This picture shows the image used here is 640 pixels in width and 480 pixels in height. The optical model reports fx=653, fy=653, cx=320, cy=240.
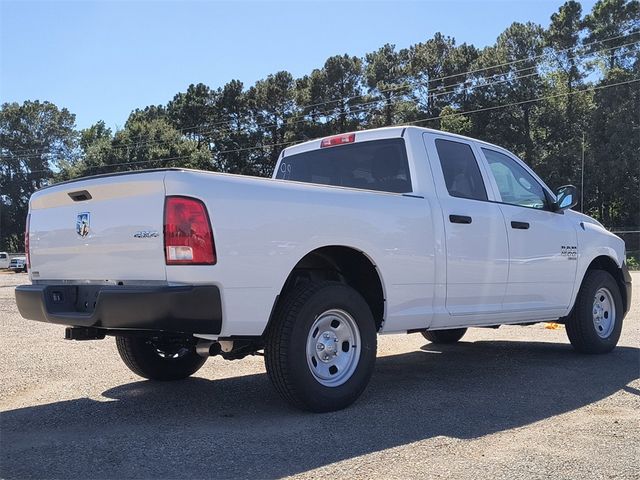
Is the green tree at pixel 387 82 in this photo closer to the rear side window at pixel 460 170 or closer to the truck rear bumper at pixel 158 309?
the rear side window at pixel 460 170

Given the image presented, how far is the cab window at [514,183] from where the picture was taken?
6.49 metres

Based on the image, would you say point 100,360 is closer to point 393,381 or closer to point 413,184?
point 393,381

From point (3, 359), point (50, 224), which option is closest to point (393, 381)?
point (50, 224)

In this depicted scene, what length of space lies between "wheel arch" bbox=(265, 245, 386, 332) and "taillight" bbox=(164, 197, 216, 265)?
95 cm

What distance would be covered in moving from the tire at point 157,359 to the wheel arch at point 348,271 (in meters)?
1.41

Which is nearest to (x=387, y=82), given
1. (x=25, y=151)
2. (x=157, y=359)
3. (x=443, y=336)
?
(x=25, y=151)

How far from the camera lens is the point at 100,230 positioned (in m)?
4.46

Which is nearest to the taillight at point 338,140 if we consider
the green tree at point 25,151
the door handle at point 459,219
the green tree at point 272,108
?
the door handle at point 459,219

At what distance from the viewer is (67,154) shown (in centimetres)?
8131

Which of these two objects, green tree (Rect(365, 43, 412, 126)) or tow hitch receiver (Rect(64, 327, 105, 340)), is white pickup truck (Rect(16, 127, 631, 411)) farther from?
green tree (Rect(365, 43, 412, 126))

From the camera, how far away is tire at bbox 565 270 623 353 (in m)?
7.16

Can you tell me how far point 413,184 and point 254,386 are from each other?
7.50 ft

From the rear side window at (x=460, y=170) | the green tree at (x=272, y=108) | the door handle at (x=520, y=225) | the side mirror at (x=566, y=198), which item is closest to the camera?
the rear side window at (x=460, y=170)

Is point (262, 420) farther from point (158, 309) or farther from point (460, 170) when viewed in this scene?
point (460, 170)
